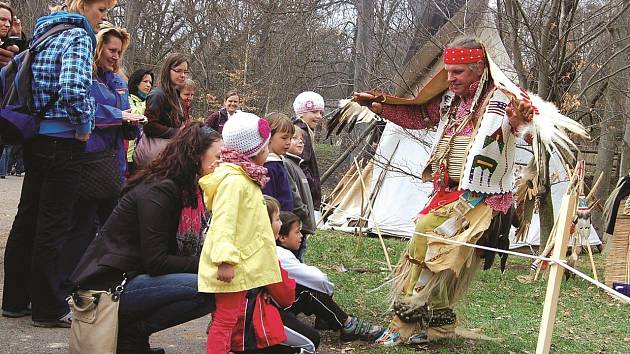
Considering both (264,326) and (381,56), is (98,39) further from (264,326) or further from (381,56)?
(381,56)

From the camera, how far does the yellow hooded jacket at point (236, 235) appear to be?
343 cm

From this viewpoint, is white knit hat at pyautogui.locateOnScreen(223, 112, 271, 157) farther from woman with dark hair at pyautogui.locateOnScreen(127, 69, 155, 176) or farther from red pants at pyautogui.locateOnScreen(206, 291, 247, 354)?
woman with dark hair at pyautogui.locateOnScreen(127, 69, 155, 176)

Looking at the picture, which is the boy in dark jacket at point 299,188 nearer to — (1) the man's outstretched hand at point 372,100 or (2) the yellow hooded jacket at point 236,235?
(1) the man's outstretched hand at point 372,100

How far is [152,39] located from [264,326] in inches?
774

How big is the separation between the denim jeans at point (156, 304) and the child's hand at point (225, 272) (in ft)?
0.66

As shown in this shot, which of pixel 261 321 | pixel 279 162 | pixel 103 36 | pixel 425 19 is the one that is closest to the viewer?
pixel 261 321

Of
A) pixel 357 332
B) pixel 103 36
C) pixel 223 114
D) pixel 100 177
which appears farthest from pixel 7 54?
pixel 223 114

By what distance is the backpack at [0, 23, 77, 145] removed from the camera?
13.6 ft

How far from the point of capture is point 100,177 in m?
4.47

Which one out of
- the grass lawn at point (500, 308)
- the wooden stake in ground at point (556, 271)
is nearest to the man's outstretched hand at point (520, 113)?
the wooden stake in ground at point (556, 271)

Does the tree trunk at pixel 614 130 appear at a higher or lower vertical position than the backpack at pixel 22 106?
higher

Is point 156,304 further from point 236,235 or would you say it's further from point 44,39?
point 44,39

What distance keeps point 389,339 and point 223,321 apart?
141 cm

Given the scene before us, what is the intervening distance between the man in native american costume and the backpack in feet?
7.47
